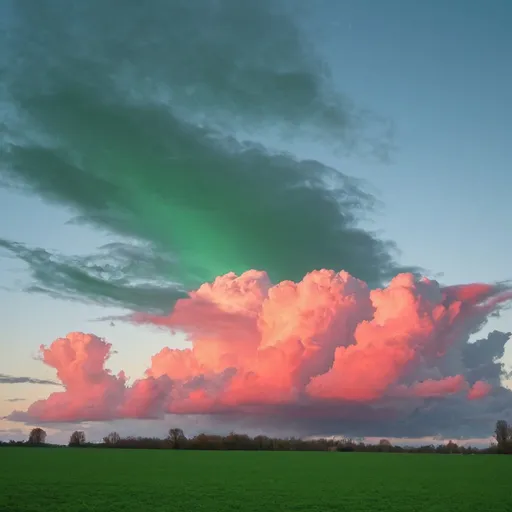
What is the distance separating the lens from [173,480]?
65500mm

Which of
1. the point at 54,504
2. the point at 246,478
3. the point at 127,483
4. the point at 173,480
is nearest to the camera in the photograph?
the point at 54,504

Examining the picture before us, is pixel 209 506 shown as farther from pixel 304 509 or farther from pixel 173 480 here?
pixel 173 480

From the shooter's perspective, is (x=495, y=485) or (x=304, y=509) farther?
(x=495, y=485)

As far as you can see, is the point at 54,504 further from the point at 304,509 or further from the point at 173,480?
the point at 173,480

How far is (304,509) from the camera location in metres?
42.6

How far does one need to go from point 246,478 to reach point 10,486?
2567 cm

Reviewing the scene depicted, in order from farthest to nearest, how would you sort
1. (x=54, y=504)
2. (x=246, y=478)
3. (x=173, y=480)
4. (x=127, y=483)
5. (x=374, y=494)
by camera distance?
(x=246, y=478), (x=173, y=480), (x=127, y=483), (x=374, y=494), (x=54, y=504)

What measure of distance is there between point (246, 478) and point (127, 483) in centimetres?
1527

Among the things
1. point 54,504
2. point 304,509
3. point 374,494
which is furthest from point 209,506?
point 374,494

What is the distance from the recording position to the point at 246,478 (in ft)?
229

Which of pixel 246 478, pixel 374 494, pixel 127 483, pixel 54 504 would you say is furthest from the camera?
pixel 246 478

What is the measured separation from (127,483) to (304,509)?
77.9 feet

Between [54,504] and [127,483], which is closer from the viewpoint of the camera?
[54,504]

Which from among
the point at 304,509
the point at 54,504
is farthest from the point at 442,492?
the point at 54,504
